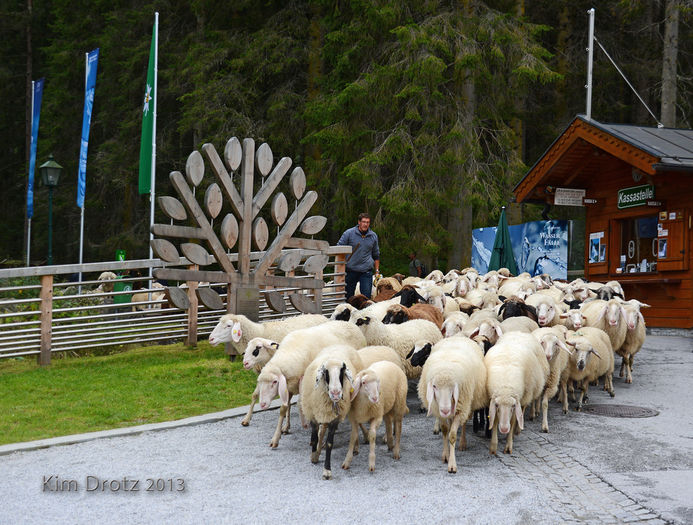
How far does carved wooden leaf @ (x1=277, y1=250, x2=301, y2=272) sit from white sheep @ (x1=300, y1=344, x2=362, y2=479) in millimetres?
5443

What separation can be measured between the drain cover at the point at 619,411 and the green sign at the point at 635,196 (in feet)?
25.9

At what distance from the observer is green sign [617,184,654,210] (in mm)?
15188

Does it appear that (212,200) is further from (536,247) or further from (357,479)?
(536,247)

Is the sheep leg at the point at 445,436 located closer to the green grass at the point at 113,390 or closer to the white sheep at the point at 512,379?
the white sheep at the point at 512,379

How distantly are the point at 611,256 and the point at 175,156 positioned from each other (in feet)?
65.8

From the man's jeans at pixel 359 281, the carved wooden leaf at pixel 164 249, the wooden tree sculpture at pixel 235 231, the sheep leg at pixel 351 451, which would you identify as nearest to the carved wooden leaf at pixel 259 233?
the wooden tree sculpture at pixel 235 231

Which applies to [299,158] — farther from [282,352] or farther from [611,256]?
[282,352]

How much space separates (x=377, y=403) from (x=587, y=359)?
3.58m

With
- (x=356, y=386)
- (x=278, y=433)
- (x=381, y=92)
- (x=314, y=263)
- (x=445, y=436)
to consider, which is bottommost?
(x=278, y=433)

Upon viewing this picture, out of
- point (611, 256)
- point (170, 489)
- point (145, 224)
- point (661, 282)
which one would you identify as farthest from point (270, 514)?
point (145, 224)

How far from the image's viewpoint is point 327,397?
6.36 meters

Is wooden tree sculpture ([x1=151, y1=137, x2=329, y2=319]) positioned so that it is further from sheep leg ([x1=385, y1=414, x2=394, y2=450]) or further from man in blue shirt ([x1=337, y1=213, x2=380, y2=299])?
sheep leg ([x1=385, y1=414, x2=394, y2=450])

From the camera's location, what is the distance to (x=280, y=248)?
12008 millimetres

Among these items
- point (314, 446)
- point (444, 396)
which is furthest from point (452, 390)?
point (314, 446)
